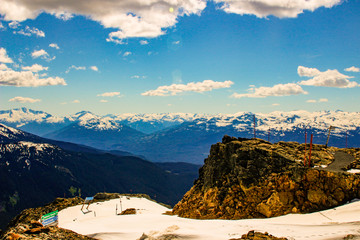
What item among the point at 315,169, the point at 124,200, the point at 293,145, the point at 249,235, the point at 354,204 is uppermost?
the point at 293,145

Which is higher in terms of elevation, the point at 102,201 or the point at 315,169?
the point at 315,169

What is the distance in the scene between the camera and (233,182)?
103 feet

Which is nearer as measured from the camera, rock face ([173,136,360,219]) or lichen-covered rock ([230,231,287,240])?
lichen-covered rock ([230,231,287,240])

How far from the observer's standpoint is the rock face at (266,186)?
2352cm

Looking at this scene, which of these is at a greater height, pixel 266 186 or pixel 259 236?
pixel 266 186

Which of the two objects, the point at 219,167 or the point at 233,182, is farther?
the point at 219,167

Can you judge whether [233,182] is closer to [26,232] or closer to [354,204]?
[354,204]

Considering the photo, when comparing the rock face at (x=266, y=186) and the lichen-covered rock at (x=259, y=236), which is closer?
the lichen-covered rock at (x=259, y=236)

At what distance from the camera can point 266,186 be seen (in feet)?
90.5

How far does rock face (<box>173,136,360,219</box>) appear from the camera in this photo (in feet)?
77.2

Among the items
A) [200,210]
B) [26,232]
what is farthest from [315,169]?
[26,232]

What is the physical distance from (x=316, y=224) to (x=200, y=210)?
16.8m

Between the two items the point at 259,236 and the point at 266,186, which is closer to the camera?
the point at 259,236

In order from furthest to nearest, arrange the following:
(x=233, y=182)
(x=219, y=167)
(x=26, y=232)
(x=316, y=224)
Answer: (x=219, y=167)
(x=233, y=182)
(x=316, y=224)
(x=26, y=232)
